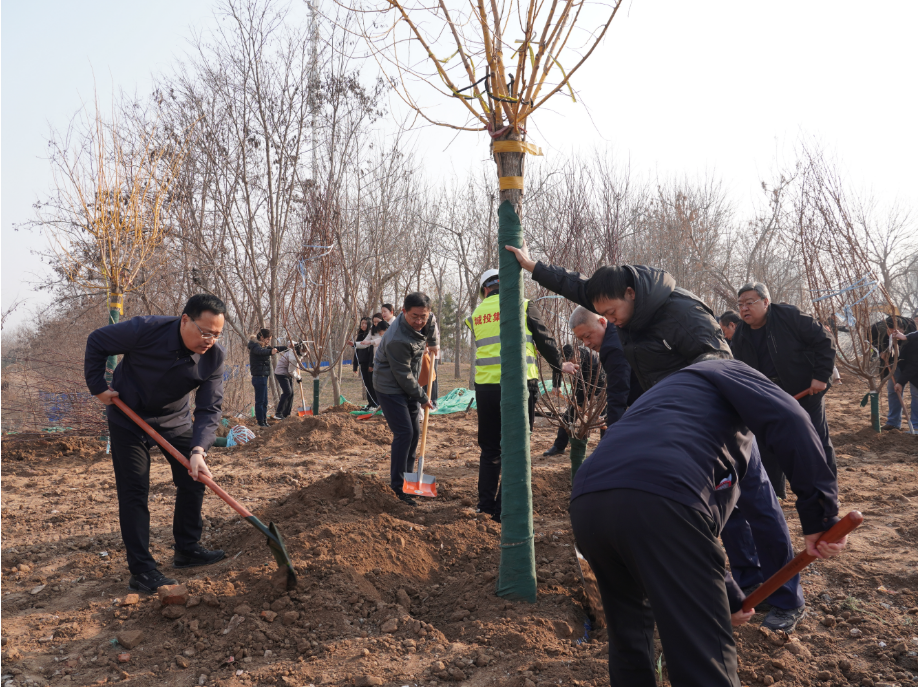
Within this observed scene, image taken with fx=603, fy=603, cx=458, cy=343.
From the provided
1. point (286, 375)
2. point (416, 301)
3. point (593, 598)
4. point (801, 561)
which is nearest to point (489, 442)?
point (416, 301)

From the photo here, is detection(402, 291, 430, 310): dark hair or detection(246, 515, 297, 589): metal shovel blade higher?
detection(402, 291, 430, 310): dark hair

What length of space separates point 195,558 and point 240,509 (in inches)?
34.9

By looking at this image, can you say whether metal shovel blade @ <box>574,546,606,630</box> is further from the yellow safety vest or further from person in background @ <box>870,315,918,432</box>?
person in background @ <box>870,315,918,432</box>

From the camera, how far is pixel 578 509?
1777 mm

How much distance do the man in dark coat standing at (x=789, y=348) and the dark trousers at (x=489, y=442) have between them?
1.88 meters

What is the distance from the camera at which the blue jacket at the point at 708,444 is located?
166 cm

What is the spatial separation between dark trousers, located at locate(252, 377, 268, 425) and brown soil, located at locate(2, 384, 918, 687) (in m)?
5.08

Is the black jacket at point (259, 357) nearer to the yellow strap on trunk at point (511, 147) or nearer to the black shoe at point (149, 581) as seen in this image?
the black shoe at point (149, 581)

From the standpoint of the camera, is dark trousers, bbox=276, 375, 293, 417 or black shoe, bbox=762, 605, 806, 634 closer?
black shoe, bbox=762, 605, 806, 634

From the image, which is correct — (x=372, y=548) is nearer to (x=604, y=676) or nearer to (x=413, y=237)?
(x=604, y=676)

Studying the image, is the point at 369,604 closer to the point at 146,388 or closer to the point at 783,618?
the point at 146,388

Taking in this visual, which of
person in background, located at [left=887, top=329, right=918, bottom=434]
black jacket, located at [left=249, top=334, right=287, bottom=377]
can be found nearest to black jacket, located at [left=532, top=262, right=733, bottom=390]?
person in background, located at [left=887, top=329, right=918, bottom=434]

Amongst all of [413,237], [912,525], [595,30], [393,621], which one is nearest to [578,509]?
[393,621]

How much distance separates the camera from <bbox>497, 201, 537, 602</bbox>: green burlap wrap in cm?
319
